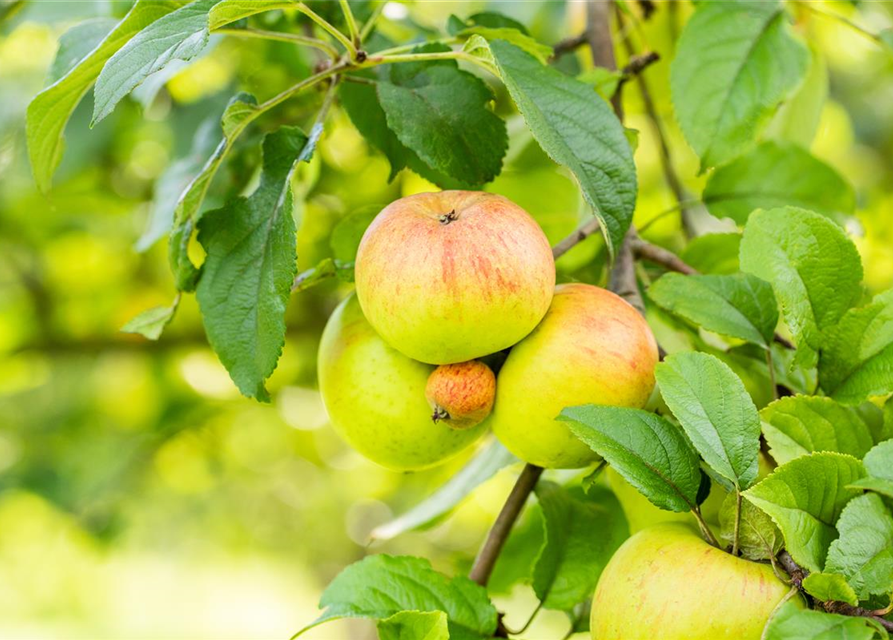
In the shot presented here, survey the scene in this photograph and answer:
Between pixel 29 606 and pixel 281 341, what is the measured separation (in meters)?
2.75

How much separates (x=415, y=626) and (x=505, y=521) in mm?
160

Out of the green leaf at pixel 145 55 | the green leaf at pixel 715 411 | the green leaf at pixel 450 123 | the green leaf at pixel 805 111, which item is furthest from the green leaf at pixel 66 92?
the green leaf at pixel 805 111

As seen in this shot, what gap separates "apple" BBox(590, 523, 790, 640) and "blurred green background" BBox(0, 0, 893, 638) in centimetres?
36

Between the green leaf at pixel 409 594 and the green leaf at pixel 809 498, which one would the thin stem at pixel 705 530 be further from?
the green leaf at pixel 409 594

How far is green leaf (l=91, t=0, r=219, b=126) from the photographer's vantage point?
52 centimetres

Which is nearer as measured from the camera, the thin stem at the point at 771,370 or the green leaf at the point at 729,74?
the thin stem at the point at 771,370

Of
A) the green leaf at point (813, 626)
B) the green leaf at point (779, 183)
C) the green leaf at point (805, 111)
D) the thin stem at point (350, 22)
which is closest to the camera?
the green leaf at point (813, 626)

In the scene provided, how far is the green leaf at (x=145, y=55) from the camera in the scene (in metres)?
0.52

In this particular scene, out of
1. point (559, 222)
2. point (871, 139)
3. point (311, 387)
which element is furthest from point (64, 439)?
point (871, 139)

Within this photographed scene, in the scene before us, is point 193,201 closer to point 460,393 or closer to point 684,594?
point 460,393

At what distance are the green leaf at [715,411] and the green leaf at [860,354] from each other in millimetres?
101

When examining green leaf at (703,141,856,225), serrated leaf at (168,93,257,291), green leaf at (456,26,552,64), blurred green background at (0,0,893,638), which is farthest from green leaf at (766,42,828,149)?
serrated leaf at (168,93,257,291)

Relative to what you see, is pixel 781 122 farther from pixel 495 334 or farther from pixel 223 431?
pixel 223 431

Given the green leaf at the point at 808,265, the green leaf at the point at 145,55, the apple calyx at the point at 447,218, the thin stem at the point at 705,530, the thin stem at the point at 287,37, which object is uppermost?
the green leaf at the point at 145,55
